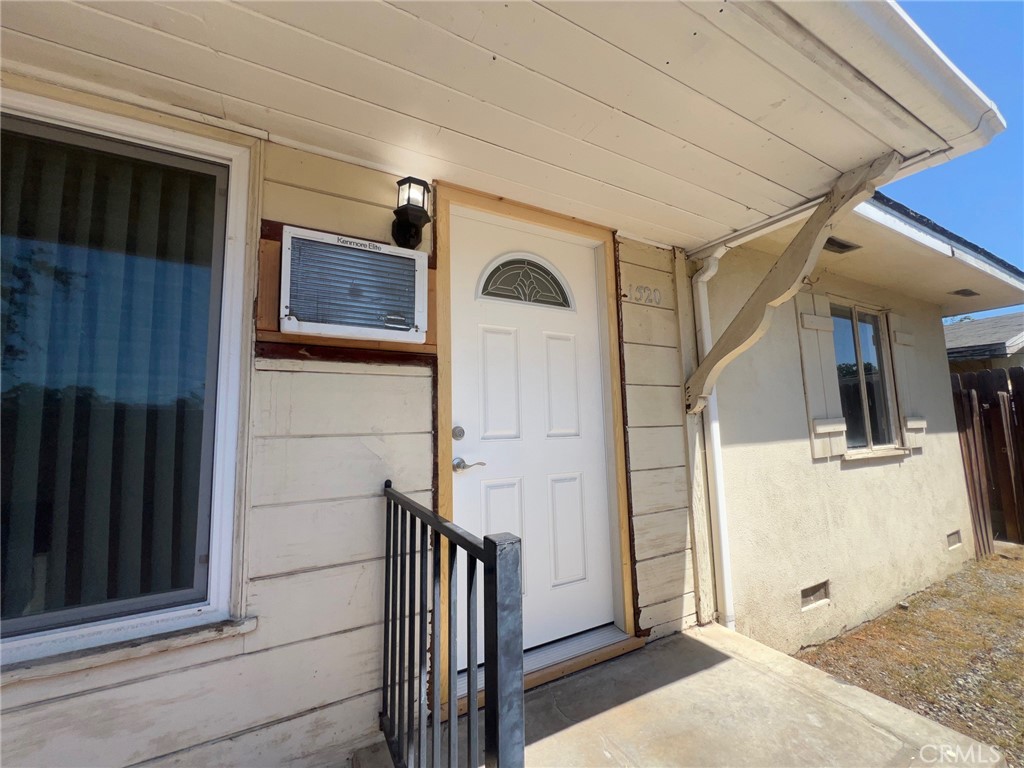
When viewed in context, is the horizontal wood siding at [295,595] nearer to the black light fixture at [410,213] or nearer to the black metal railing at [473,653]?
the black light fixture at [410,213]

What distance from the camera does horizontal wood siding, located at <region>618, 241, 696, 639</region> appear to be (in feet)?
6.97

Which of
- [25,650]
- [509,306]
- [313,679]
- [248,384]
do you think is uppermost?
[509,306]

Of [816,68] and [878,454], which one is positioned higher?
[816,68]

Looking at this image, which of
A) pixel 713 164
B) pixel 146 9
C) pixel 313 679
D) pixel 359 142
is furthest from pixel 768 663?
pixel 146 9

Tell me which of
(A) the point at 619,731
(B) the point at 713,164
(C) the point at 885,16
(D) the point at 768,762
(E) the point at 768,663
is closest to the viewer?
(C) the point at 885,16

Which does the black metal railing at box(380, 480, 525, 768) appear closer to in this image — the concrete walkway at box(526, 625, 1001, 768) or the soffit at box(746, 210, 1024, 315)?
the concrete walkway at box(526, 625, 1001, 768)

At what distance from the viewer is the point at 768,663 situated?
1931 mm

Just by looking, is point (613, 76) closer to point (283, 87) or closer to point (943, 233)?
point (283, 87)

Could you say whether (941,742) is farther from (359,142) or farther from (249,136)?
(249,136)

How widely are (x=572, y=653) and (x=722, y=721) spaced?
0.60m

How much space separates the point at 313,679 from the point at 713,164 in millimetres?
2314

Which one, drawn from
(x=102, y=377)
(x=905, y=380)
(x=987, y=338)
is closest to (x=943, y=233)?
(x=905, y=380)

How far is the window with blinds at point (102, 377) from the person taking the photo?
1.12 metres

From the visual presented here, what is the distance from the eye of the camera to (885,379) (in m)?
3.82
